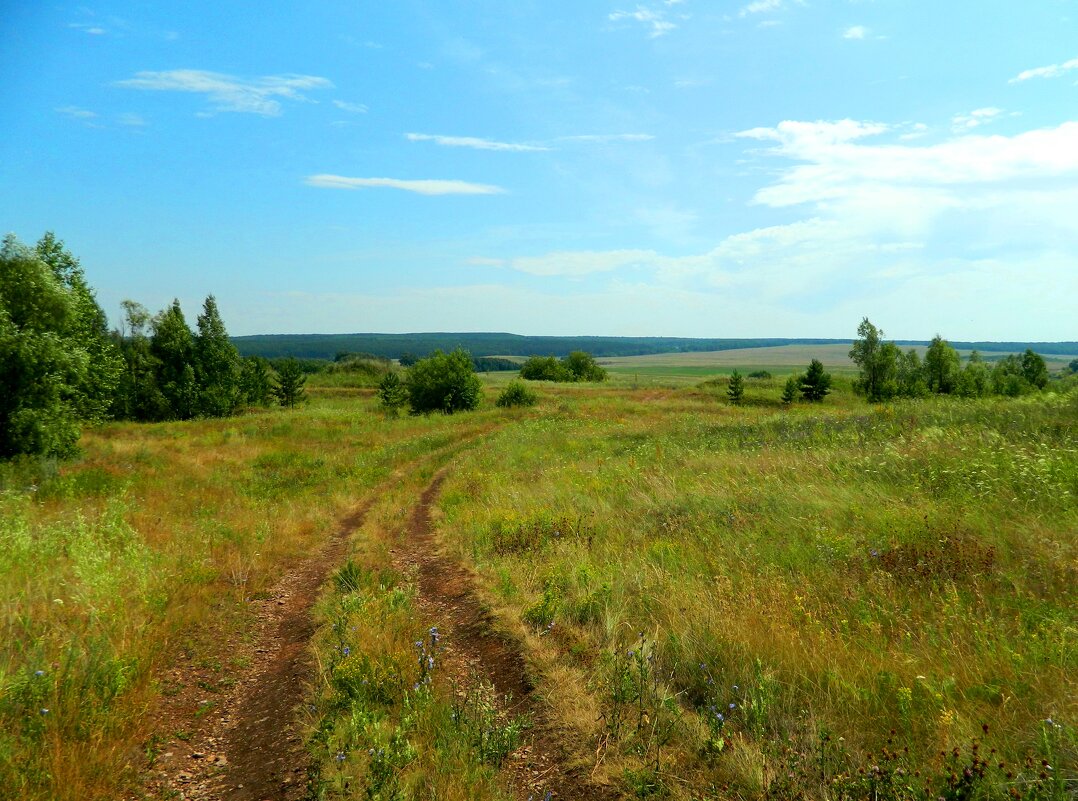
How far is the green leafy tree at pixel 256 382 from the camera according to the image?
2862 inches

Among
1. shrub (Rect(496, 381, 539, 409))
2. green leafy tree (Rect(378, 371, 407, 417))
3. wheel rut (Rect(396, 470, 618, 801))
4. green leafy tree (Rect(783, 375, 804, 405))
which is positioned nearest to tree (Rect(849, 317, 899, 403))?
green leafy tree (Rect(783, 375, 804, 405))

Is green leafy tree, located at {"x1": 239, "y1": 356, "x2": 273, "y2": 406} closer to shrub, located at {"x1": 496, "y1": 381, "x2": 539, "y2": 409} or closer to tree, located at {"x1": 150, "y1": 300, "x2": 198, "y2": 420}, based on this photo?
tree, located at {"x1": 150, "y1": 300, "x2": 198, "y2": 420}

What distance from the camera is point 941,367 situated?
6700 centimetres

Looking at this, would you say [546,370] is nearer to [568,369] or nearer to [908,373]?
[568,369]

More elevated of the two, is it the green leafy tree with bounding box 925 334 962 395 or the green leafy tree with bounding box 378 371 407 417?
the green leafy tree with bounding box 925 334 962 395

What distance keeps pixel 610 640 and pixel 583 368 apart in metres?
123

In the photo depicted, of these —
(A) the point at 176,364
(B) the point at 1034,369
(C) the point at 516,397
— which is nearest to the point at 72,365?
(C) the point at 516,397

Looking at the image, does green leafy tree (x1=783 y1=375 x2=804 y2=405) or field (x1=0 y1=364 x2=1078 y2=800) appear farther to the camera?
green leafy tree (x1=783 y1=375 x2=804 y2=405)

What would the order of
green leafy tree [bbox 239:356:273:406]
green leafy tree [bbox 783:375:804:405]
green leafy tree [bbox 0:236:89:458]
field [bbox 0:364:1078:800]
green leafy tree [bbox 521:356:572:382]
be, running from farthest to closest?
green leafy tree [bbox 521:356:572:382] → green leafy tree [bbox 239:356:273:406] → green leafy tree [bbox 783:375:804:405] → green leafy tree [bbox 0:236:89:458] → field [bbox 0:364:1078:800]

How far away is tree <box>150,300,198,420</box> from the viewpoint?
53312 mm

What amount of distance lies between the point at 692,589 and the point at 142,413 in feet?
212

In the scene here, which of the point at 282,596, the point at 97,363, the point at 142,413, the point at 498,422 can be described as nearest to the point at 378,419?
the point at 498,422

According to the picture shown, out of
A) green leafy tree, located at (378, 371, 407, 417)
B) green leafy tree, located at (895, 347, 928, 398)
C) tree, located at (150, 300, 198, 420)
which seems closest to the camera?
tree, located at (150, 300, 198, 420)

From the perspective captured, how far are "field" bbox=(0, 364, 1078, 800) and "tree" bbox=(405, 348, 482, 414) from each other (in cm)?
3797
